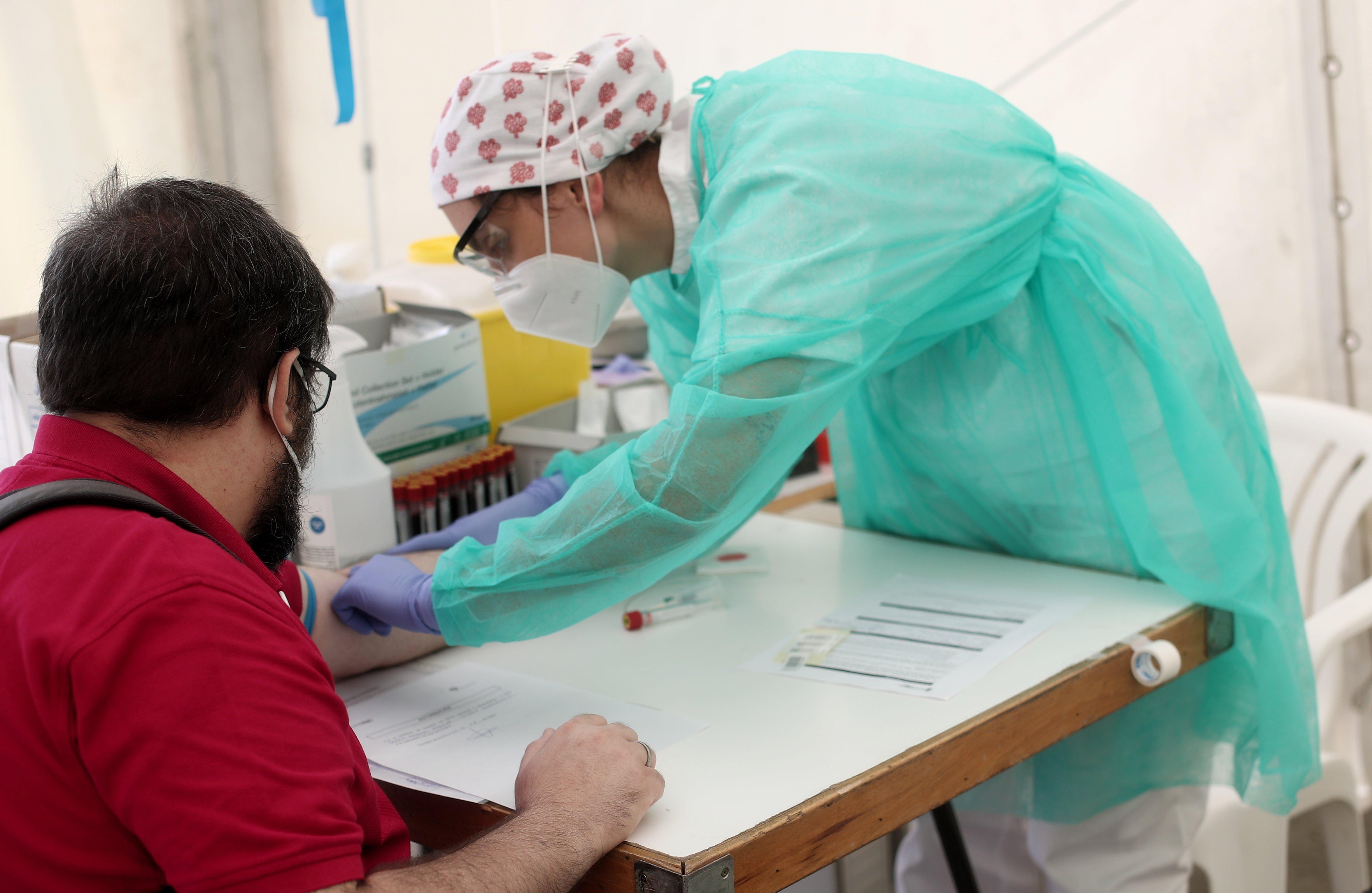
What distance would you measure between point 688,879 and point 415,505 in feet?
2.74

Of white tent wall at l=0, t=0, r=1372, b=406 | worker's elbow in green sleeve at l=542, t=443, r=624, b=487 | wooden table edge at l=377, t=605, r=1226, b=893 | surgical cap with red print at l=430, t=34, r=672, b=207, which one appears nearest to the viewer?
wooden table edge at l=377, t=605, r=1226, b=893

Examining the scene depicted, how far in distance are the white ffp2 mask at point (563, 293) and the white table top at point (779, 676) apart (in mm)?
369

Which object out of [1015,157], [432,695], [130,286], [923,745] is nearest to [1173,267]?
[1015,157]

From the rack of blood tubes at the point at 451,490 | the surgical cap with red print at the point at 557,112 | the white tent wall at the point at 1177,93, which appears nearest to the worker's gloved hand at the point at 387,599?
the rack of blood tubes at the point at 451,490

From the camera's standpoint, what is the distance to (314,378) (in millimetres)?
890

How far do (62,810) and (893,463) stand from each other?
3.75ft

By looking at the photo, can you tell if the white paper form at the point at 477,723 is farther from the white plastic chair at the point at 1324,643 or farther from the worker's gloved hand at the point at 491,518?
the white plastic chair at the point at 1324,643

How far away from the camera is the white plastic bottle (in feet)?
4.48

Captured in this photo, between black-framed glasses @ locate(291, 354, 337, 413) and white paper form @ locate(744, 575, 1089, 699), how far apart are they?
53cm

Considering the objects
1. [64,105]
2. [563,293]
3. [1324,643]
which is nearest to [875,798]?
[563,293]

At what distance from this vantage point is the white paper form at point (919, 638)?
3.67 ft

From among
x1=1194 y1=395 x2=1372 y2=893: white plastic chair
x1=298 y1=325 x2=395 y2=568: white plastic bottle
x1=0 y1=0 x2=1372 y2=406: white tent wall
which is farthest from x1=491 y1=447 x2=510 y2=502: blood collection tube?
x1=1194 y1=395 x2=1372 y2=893: white plastic chair

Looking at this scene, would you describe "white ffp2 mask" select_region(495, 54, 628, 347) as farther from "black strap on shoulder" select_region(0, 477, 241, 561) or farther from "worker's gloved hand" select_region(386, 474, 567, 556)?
"black strap on shoulder" select_region(0, 477, 241, 561)

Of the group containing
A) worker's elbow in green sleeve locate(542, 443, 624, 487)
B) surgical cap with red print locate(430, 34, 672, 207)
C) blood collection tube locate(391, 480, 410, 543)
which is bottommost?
blood collection tube locate(391, 480, 410, 543)
